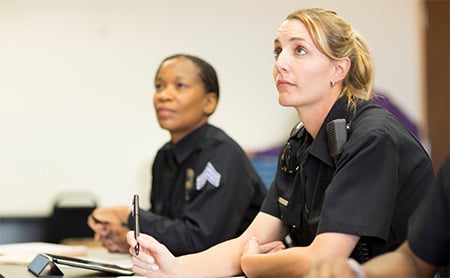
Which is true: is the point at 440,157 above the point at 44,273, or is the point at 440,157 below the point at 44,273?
below

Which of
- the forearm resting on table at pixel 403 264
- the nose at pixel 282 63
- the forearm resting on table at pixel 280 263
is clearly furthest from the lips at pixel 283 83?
the forearm resting on table at pixel 403 264

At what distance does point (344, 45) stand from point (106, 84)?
8.70 feet

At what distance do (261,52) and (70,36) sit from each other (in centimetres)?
114

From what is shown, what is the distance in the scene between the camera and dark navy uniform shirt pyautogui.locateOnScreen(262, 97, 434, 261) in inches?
69.9

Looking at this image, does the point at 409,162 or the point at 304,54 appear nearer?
the point at 409,162

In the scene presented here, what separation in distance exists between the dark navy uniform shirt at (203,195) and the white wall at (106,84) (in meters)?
1.52

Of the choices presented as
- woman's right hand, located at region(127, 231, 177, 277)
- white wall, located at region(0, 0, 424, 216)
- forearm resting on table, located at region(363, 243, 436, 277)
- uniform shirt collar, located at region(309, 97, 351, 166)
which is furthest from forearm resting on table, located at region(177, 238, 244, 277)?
white wall, located at region(0, 0, 424, 216)

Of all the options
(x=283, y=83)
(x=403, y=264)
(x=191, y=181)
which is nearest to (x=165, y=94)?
(x=191, y=181)

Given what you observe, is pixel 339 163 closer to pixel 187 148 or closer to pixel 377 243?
pixel 377 243

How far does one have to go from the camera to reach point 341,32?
2.08 meters

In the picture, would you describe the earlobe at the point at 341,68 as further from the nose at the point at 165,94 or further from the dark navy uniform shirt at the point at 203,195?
the nose at the point at 165,94

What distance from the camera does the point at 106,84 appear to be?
14.8ft

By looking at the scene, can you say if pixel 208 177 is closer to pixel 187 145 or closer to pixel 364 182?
pixel 187 145

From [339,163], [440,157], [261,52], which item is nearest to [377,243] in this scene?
[339,163]
